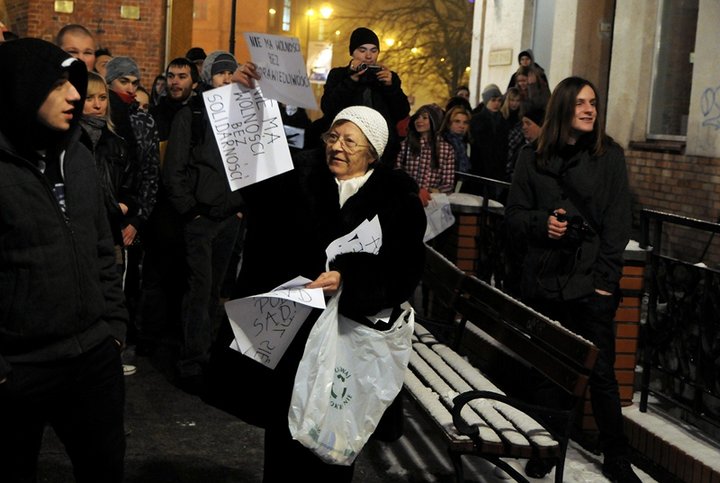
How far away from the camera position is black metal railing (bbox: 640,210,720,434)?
19.9ft

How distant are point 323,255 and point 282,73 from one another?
0.92 m

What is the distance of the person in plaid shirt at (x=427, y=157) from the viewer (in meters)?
11.3

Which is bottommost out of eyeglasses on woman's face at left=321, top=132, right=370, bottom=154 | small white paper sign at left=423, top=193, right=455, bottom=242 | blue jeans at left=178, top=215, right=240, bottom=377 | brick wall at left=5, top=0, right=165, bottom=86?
blue jeans at left=178, top=215, right=240, bottom=377

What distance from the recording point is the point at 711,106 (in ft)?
43.7

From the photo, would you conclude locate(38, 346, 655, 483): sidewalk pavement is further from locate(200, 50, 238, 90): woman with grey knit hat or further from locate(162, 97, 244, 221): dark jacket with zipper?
locate(200, 50, 238, 90): woman with grey knit hat

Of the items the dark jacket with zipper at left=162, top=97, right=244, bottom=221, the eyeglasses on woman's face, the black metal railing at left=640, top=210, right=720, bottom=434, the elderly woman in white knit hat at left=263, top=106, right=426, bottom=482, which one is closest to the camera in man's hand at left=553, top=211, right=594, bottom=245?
the black metal railing at left=640, top=210, right=720, bottom=434

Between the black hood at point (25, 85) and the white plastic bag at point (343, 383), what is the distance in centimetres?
136

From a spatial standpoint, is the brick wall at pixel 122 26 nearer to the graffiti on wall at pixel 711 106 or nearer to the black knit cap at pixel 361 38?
the graffiti on wall at pixel 711 106

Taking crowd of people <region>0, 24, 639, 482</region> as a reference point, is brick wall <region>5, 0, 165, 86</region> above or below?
above

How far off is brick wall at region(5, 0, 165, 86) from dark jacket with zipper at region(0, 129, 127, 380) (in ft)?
60.9

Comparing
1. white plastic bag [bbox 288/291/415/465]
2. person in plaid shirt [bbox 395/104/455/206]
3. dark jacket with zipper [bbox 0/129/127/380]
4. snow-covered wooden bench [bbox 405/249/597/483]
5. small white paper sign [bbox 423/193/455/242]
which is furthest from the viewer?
person in plaid shirt [bbox 395/104/455/206]

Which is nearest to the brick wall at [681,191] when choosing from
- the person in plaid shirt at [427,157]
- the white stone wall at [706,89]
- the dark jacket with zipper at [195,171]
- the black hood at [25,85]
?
the white stone wall at [706,89]

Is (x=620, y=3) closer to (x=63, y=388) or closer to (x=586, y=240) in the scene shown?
(x=586, y=240)

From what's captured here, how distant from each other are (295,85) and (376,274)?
1019 mm
